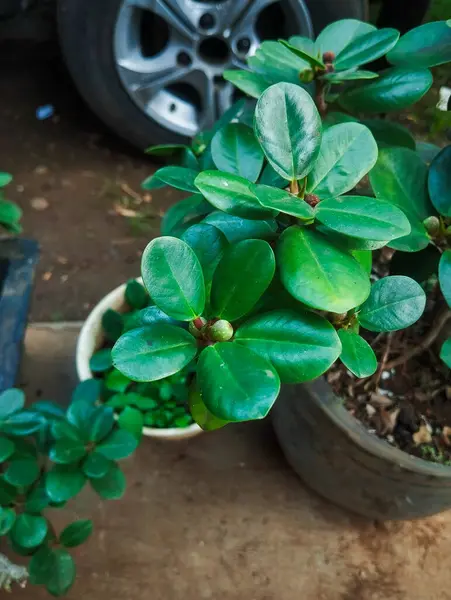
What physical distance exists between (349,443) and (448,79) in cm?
54

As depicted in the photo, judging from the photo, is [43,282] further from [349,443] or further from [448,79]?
[448,79]

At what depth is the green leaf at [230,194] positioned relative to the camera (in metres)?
0.45

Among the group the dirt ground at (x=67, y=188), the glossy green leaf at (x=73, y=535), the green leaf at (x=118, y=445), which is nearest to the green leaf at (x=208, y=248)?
the green leaf at (x=118, y=445)

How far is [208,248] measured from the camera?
51cm

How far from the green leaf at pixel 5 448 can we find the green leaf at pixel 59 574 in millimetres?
168

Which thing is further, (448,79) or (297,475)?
(297,475)

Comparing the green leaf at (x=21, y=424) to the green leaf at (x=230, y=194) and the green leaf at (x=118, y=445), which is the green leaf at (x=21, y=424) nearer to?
the green leaf at (x=118, y=445)

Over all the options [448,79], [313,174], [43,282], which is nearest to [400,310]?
[313,174]

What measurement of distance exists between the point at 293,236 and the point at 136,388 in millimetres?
736

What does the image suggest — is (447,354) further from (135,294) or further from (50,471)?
(135,294)

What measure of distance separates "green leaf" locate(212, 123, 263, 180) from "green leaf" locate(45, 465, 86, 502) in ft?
1.49

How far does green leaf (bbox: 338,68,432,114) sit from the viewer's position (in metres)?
0.58

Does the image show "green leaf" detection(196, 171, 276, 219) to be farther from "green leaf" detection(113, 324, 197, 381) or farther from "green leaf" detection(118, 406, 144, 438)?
"green leaf" detection(118, 406, 144, 438)

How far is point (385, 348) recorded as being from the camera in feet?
3.00
